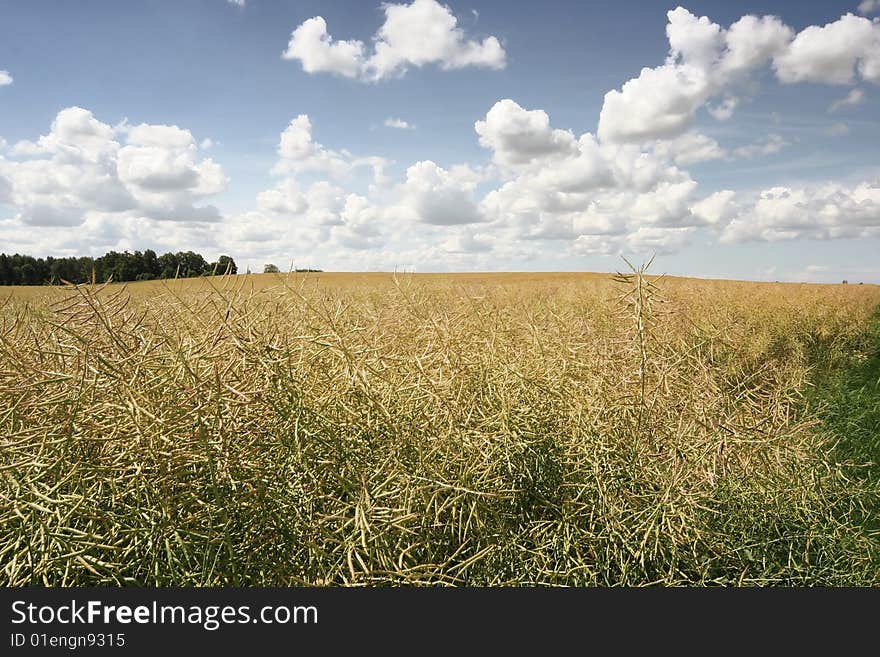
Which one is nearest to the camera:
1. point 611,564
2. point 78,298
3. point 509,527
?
point 78,298

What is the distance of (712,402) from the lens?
7.10ft

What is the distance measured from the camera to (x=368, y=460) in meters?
1.71

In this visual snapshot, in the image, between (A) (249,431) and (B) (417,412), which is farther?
(B) (417,412)

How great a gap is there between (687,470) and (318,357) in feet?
4.27

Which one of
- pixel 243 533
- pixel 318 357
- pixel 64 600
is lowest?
pixel 64 600

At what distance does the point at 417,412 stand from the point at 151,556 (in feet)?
2.72

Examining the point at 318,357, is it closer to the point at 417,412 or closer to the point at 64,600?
→ the point at 417,412

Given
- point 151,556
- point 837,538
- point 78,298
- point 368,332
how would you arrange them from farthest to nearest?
1. point 837,538
2. point 368,332
3. point 78,298
4. point 151,556

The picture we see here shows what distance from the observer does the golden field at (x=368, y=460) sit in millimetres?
1463

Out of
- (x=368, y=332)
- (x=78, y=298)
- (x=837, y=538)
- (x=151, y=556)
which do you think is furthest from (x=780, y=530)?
(x=78, y=298)

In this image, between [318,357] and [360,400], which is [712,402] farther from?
[318,357]

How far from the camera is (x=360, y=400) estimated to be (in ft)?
5.88

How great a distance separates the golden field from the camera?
1463 mm

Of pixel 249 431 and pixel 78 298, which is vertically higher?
pixel 78 298
